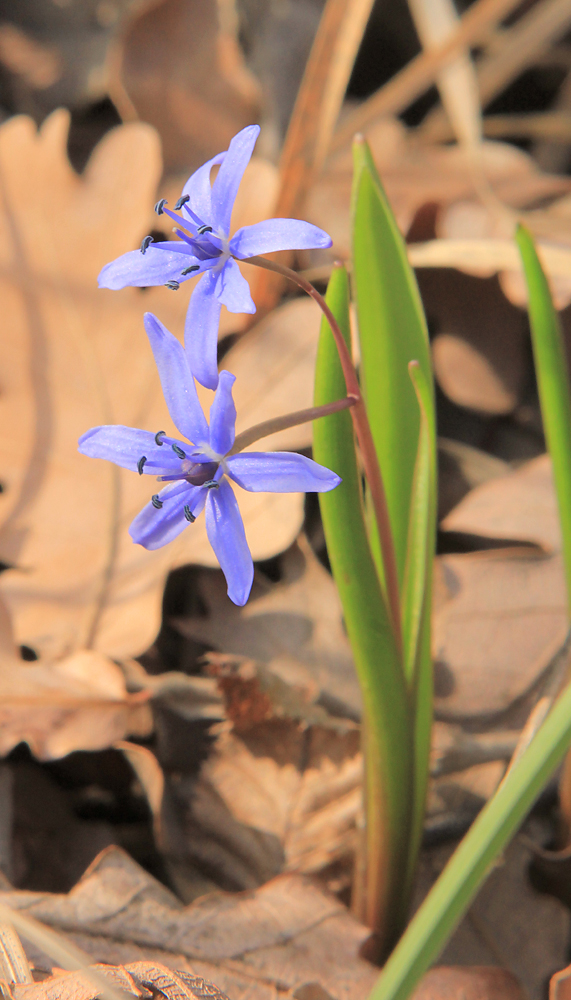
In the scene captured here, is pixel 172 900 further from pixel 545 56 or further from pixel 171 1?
pixel 545 56

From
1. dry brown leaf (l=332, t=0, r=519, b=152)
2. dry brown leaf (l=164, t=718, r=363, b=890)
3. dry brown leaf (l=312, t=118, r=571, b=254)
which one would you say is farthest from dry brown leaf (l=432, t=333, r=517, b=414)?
dry brown leaf (l=164, t=718, r=363, b=890)

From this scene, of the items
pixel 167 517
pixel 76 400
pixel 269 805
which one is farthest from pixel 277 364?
pixel 167 517

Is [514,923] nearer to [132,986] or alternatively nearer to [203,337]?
[132,986]

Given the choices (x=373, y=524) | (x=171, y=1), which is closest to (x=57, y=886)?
(x=373, y=524)

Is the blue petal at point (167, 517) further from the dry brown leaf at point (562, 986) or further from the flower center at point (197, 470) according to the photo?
the dry brown leaf at point (562, 986)

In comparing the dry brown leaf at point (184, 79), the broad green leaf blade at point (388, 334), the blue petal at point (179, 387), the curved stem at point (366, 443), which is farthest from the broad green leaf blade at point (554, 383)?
the dry brown leaf at point (184, 79)

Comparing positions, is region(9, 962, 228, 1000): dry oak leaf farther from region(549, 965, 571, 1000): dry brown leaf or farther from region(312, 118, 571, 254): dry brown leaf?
region(312, 118, 571, 254): dry brown leaf
